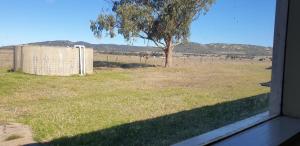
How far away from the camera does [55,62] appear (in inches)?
388

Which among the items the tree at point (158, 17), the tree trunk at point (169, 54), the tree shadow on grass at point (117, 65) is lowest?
the tree shadow on grass at point (117, 65)

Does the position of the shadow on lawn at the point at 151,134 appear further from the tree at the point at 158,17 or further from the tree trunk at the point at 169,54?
the tree at the point at 158,17

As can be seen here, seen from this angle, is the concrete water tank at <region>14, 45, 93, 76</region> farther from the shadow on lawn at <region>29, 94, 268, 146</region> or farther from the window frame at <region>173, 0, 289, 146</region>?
the window frame at <region>173, 0, 289, 146</region>

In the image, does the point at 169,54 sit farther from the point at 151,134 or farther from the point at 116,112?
the point at 151,134

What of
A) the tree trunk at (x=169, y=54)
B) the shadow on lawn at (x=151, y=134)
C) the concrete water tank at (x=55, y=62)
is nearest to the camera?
the shadow on lawn at (x=151, y=134)

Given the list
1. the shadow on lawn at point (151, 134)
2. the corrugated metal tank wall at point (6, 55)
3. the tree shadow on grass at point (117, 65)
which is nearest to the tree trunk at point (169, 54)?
the tree shadow on grass at point (117, 65)

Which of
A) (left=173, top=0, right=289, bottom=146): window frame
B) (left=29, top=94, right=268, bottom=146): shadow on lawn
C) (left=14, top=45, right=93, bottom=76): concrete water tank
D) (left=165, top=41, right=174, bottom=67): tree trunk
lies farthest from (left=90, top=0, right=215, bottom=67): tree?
(left=173, top=0, right=289, bottom=146): window frame

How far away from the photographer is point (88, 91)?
22.8ft

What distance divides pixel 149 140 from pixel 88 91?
14.1 ft

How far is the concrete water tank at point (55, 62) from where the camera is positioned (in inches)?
332

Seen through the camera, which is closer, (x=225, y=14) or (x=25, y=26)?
(x=25, y=26)

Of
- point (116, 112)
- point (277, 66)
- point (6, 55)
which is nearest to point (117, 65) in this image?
point (116, 112)

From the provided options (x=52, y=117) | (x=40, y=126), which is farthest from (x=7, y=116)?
(x=52, y=117)

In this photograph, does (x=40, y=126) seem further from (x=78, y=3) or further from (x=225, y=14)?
(x=225, y=14)
